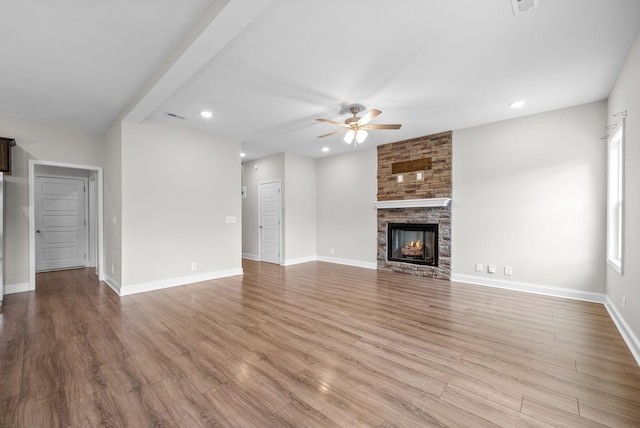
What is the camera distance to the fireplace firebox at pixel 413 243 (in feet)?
18.1

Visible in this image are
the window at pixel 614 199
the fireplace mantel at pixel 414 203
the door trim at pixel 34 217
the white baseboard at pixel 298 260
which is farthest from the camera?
the white baseboard at pixel 298 260

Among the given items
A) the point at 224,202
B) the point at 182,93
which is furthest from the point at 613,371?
the point at 224,202

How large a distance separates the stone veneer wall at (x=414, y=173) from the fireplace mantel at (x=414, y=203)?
0.54 ft

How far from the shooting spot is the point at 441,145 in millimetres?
5289

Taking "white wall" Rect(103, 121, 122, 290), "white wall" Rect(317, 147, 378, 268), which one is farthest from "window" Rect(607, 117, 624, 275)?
"white wall" Rect(103, 121, 122, 290)

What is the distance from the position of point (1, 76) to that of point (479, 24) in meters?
4.99

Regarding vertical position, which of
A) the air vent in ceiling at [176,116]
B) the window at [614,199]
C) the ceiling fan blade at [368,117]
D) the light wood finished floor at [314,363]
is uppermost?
the air vent in ceiling at [176,116]

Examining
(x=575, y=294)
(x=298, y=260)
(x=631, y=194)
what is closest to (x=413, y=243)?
(x=575, y=294)

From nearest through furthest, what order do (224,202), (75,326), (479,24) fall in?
(479,24), (75,326), (224,202)

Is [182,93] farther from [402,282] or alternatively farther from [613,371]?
[613,371]

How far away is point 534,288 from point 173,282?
19.6ft

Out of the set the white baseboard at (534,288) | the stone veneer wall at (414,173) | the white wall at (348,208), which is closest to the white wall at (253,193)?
the white wall at (348,208)

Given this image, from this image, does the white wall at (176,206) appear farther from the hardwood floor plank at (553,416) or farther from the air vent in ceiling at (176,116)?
the hardwood floor plank at (553,416)

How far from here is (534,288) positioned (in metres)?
4.33
